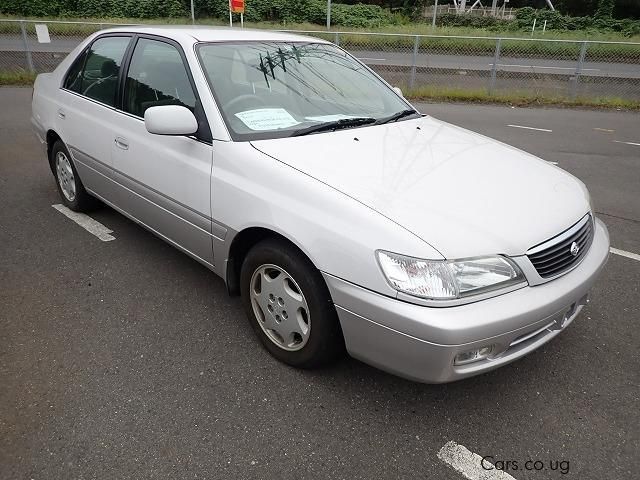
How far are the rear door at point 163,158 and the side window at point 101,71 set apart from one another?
21 centimetres

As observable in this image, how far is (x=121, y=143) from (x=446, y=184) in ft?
7.40

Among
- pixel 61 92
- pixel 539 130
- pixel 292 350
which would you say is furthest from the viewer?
pixel 539 130

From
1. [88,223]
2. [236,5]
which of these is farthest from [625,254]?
[236,5]

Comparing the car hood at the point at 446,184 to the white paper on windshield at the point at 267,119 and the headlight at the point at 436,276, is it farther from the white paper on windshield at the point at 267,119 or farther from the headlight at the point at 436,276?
the white paper on windshield at the point at 267,119

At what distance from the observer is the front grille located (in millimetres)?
2330

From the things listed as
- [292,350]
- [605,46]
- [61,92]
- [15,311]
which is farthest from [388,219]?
[605,46]

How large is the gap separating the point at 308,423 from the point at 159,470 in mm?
683

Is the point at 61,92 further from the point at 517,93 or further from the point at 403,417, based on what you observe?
the point at 517,93

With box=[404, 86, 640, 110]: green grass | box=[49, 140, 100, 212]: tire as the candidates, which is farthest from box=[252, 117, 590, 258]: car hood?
box=[404, 86, 640, 110]: green grass

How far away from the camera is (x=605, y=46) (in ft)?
42.9

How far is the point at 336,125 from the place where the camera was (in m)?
3.10

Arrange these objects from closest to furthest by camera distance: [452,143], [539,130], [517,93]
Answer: [452,143]
[539,130]
[517,93]

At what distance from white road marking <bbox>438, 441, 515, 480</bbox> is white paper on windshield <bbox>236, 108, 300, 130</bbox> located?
189 cm

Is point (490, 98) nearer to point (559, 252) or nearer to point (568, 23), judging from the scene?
point (559, 252)
